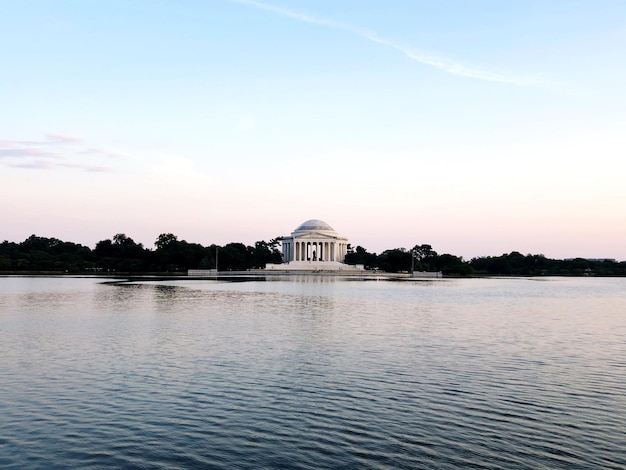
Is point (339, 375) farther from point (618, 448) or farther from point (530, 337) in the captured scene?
point (530, 337)

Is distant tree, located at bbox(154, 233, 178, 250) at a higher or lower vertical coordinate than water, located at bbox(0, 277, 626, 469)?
higher

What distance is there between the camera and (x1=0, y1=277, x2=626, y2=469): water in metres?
15.2

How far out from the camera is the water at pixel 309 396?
15.2 m

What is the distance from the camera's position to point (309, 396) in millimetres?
20969

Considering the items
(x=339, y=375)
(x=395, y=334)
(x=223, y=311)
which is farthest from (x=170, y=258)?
(x=339, y=375)

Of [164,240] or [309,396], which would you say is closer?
[309,396]

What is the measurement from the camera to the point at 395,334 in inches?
1496

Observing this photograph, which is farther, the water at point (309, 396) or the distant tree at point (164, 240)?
the distant tree at point (164, 240)

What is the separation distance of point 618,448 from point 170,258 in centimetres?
17766

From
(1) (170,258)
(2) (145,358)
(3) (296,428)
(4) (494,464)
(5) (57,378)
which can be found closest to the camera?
(4) (494,464)

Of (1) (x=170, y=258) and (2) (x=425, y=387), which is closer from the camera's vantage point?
(2) (x=425, y=387)

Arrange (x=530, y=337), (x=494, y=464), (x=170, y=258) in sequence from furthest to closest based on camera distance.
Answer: (x=170, y=258) < (x=530, y=337) < (x=494, y=464)

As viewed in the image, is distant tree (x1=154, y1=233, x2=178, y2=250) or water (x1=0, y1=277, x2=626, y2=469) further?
distant tree (x1=154, y1=233, x2=178, y2=250)

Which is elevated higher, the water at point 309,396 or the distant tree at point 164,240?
the distant tree at point 164,240
